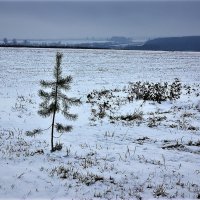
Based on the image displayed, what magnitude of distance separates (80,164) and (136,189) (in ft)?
6.52

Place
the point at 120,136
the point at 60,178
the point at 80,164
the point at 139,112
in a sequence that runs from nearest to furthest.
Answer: the point at 60,178
the point at 80,164
the point at 120,136
the point at 139,112

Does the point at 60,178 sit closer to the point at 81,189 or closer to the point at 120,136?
the point at 81,189

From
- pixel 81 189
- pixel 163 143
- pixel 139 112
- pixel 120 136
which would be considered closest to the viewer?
pixel 81 189

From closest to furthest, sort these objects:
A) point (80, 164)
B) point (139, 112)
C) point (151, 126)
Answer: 1. point (80, 164)
2. point (151, 126)
3. point (139, 112)

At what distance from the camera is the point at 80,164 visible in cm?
813

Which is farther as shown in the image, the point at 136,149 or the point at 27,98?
the point at 27,98

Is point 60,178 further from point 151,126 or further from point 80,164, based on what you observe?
point 151,126

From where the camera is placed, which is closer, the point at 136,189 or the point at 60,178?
the point at 136,189

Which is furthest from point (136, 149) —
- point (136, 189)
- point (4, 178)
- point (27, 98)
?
point (27, 98)

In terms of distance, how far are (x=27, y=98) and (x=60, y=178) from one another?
11.5m

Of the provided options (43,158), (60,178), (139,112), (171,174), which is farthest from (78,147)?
(139,112)

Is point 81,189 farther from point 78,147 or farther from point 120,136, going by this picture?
point 120,136

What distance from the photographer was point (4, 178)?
23.0ft

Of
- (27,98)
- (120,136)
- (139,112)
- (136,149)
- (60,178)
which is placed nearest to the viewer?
(60,178)
